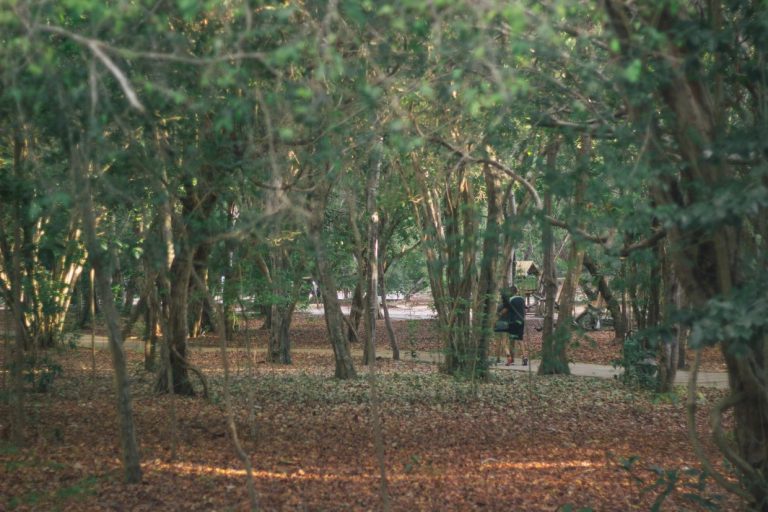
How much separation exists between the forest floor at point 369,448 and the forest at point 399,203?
6 cm

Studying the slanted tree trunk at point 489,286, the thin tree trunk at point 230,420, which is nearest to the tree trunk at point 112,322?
the thin tree trunk at point 230,420

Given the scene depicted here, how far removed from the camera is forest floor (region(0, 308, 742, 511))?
8.33 metres

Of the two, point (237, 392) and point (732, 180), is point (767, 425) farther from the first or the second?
point (237, 392)

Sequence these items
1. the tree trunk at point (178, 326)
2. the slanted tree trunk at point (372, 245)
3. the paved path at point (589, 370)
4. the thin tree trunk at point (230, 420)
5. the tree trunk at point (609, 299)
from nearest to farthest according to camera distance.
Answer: the thin tree trunk at point (230, 420), the tree trunk at point (178, 326), the slanted tree trunk at point (372, 245), the paved path at point (589, 370), the tree trunk at point (609, 299)

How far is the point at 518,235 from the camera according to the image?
6.39m

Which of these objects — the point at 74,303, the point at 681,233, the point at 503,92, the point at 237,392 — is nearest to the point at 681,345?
the point at 237,392

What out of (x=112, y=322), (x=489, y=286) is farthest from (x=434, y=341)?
(x=112, y=322)

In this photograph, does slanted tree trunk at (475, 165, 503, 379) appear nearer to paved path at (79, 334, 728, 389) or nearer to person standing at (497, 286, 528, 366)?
paved path at (79, 334, 728, 389)

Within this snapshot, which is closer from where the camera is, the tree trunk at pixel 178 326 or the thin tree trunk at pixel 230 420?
the thin tree trunk at pixel 230 420

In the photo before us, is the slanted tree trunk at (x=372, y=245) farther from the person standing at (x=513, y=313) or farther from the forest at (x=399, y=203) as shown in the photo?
the person standing at (x=513, y=313)

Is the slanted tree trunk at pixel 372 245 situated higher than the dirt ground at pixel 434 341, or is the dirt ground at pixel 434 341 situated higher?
the slanted tree trunk at pixel 372 245

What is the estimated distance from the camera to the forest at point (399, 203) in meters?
5.70

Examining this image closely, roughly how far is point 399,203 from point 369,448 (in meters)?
6.17

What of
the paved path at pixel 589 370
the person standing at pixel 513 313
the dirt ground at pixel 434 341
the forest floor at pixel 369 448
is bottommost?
the forest floor at pixel 369 448
